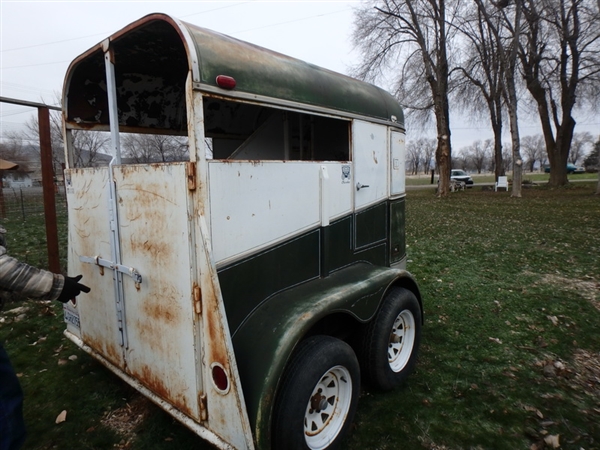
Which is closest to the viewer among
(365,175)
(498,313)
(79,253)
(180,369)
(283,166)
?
(180,369)

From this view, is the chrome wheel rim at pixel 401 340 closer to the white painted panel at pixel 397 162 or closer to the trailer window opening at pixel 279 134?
the white painted panel at pixel 397 162

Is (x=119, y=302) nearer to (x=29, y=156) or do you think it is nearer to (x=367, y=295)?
(x=367, y=295)

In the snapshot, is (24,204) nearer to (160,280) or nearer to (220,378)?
(160,280)

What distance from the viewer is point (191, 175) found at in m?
2.11

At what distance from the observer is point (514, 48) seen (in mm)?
18828

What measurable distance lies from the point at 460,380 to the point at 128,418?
2866 mm

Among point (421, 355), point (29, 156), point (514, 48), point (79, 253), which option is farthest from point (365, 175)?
point (29, 156)

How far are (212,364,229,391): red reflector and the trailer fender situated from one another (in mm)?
121

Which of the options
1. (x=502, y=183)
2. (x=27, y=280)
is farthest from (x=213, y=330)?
(x=502, y=183)

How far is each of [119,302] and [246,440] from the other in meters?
1.42

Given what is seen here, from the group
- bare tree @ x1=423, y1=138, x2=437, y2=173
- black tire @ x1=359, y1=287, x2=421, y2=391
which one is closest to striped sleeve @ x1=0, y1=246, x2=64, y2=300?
black tire @ x1=359, y1=287, x2=421, y2=391

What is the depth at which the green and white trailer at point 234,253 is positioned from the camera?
2.15 metres

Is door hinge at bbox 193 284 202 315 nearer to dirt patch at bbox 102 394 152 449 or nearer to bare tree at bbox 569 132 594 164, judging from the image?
dirt patch at bbox 102 394 152 449

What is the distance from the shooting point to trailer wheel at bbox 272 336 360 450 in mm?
2184
